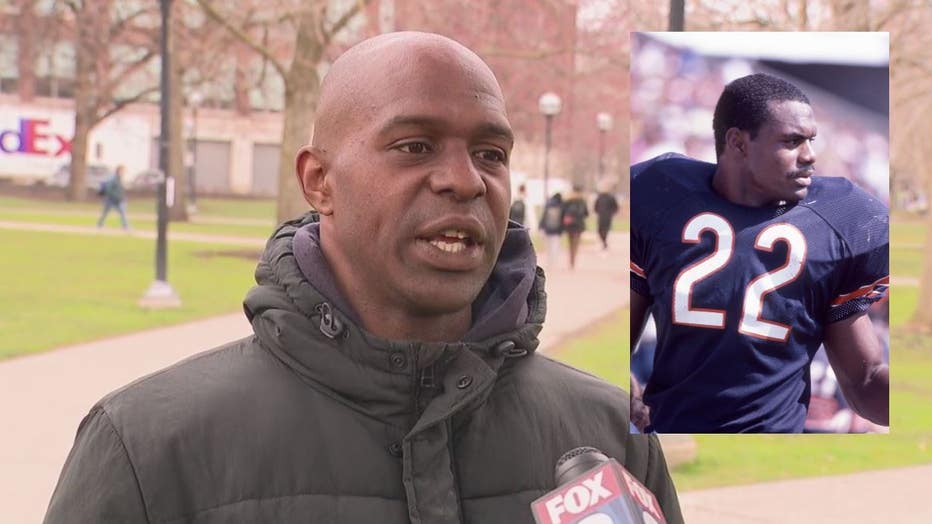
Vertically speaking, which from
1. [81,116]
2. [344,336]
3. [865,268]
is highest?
[81,116]

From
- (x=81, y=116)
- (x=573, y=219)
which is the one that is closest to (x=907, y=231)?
(x=81, y=116)

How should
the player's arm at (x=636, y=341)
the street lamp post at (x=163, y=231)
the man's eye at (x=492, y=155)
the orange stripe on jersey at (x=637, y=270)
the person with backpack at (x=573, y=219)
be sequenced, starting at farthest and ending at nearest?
the person with backpack at (x=573, y=219), the street lamp post at (x=163, y=231), the orange stripe on jersey at (x=637, y=270), the player's arm at (x=636, y=341), the man's eye at (x=492, y=155)

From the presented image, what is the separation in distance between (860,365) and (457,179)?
93 cm

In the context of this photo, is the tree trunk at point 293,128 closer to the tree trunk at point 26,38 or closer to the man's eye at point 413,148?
the tree trunk at point 26,38

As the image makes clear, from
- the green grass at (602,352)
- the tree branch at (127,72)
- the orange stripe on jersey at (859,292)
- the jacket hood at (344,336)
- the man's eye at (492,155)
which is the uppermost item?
the tree branch at (127,72)

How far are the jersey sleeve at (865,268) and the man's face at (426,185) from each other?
74 centimetres

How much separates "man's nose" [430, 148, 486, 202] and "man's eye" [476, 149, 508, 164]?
55 millimetres

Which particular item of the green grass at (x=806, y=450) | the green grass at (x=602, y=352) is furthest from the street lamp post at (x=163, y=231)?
the green grass at (x=806, y=450)

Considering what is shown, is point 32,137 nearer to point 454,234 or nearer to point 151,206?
point 151,206

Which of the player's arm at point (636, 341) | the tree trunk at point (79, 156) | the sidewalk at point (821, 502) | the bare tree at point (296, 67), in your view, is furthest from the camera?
the tree trunk at point (79, 156)

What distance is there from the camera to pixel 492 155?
1907mm

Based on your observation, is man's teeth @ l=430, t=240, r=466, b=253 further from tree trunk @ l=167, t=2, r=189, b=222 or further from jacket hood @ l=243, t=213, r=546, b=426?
tree trunk @ l=167, t=2, r=189, b=222

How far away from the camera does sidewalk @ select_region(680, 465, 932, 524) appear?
694 centimetres

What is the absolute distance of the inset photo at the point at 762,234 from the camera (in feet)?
7.58
